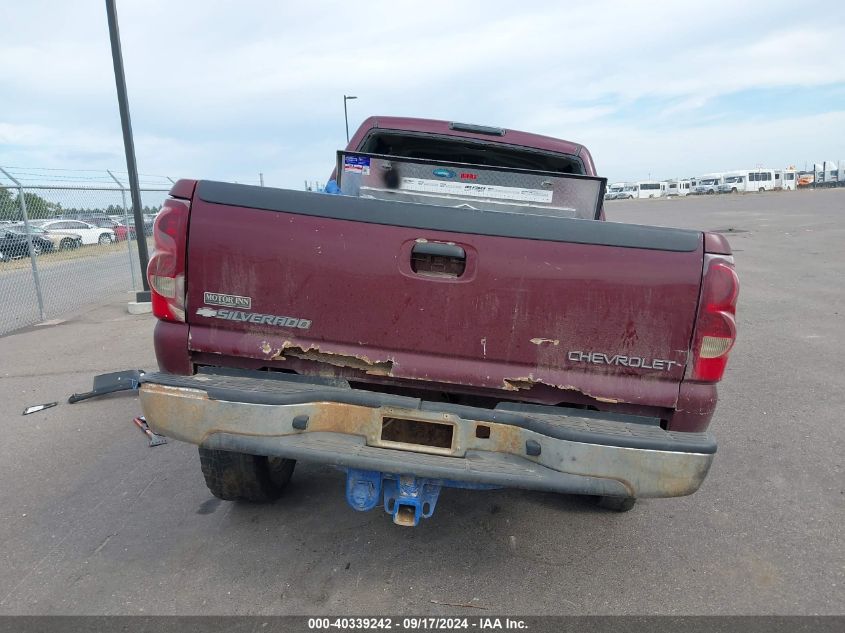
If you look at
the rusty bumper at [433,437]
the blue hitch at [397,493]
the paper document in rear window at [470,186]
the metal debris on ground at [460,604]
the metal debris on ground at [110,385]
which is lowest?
the metal debris on ground at [460,604]

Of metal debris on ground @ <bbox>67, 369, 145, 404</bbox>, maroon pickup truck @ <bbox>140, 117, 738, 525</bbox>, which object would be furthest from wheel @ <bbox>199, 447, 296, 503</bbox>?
metal debris on ground @ <bbox>67, 369, 145, 404</bbox>

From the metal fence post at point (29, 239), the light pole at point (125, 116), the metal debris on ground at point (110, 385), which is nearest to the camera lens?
the metal debris on ground at point (110, 385)

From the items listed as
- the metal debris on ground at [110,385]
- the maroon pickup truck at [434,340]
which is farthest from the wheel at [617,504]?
the metal debris on ground at [110,385]

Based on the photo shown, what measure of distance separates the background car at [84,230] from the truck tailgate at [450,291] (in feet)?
26.5

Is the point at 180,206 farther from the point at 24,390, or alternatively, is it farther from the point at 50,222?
the point at 50,222

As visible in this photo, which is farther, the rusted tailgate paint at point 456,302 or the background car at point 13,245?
the background car at point 13,245

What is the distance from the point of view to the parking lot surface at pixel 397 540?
8.97 feet

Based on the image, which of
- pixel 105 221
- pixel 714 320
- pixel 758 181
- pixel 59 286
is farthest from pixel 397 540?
pixel 758 181

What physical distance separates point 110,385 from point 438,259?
4.02 meters

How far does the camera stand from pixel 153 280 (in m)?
2.60

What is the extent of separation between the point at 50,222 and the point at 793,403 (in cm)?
1026

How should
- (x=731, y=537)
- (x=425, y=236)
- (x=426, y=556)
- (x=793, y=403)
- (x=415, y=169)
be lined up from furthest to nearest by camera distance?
(x=793, y=403) → (x=415, y=169) → (x=731, y=537) → (x=426, y=556) → (x=425, y=236)

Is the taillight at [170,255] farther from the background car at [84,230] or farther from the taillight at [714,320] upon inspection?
the background car at [84,230]

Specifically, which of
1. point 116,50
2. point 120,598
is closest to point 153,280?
point 120,598
